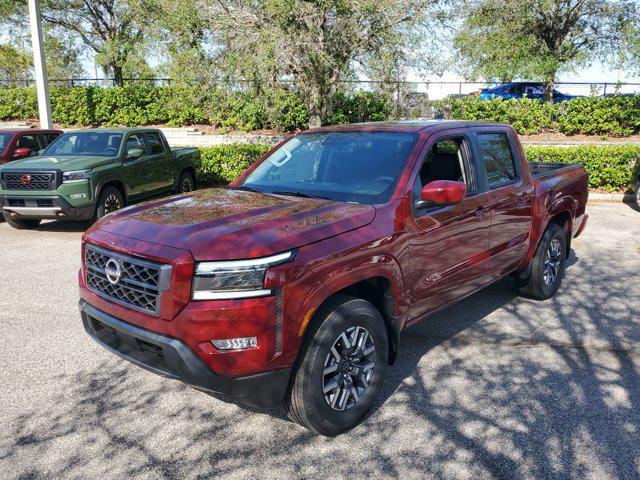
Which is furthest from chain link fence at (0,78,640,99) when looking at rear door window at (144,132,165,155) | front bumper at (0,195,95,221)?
front bumper at (0,195,95,221)

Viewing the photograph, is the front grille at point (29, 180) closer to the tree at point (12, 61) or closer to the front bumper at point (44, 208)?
the front bumper at point (44, 208)

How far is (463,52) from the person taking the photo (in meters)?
19.7

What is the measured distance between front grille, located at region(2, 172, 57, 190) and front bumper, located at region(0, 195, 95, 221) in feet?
0.50

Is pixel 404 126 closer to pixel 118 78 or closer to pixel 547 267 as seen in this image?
pixel 547 267

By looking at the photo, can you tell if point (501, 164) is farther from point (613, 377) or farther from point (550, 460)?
point (550, 460)

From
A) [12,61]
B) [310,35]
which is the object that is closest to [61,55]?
[12,61]

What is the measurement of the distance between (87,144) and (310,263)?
27.3ft

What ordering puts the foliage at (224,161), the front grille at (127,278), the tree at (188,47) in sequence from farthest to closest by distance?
the foliage at (224,161), the tree at (188,47), the front grille at (127,278)

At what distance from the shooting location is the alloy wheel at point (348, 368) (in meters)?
3.17

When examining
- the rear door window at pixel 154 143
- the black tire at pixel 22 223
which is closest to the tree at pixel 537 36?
the rear door window at pixel 154 143

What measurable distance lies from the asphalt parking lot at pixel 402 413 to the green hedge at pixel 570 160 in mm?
7951

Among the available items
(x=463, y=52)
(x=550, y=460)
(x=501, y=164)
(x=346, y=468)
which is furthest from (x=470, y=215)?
(x=463, y=52)

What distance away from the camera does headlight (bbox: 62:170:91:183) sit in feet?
28.1

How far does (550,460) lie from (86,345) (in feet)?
12.0
